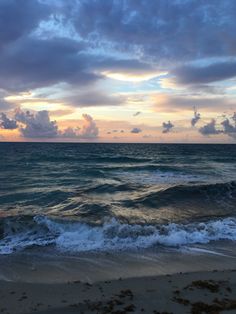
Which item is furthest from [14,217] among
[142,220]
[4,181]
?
[4,181]

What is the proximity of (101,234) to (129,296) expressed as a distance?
4566 mm

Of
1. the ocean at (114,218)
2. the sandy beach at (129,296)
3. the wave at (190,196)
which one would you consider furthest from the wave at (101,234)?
the wave at (190,196)

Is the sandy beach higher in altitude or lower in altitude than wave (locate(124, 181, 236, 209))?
higher

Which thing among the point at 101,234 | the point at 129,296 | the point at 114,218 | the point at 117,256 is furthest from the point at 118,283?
the point at 114,218

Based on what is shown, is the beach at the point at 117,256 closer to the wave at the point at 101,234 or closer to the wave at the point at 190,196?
the wave at the point at 101,234

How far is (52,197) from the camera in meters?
18.1

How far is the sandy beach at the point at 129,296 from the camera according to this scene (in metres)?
5.75

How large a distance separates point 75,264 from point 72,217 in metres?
5.09

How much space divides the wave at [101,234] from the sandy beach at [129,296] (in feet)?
8.25

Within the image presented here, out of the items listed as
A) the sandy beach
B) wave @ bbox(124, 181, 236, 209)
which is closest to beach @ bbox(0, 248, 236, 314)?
the sandy beach

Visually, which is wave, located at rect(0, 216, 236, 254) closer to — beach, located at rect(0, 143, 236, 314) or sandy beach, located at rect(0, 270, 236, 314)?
beach, located at rect(0, 143, 236, 314)

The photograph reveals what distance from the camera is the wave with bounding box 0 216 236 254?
9.73 meters

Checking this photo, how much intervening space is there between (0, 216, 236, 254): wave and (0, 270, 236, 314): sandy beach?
251 cm

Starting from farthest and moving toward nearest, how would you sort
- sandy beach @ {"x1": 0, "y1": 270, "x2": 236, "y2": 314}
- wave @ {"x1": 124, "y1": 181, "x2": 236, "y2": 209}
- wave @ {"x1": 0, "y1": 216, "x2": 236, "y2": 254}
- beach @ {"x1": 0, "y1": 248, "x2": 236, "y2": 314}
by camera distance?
wave @ {"x1": 124, "y1": 181, "x2": 236, "y2": 209}
wave @ {"x1": 0, "y1": 216, "x2": 236, "y2": 254}
beach @ {"x1": 0, "y1": 248, "x2": 236, "y2": 314}
sandy beach @ {"x1": 0, "y1": 270, "x2": 236, "y2": 314}
